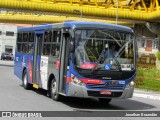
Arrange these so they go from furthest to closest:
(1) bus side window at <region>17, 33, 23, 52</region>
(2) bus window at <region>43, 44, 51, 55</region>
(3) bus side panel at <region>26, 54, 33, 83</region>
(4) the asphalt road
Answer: (1) bus side window at <region>17, 33, 23, 52</region> → (3) bus side panel at <region>26, 54, 33, 83</region> → (2) bus window at <region>43, 44, 51, 55</region> → (4) the asphalt road

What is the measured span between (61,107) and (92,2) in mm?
40482

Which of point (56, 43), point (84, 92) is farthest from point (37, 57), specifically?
point (84, 92)

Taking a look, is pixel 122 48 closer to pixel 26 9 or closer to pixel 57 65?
pixel 57 65

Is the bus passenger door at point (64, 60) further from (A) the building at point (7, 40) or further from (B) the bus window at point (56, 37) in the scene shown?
(A) the building at point (7, 40)

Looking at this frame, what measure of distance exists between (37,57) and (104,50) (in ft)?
15.9

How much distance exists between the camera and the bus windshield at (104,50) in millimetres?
13812

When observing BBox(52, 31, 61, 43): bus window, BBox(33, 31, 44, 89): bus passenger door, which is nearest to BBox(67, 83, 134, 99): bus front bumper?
BBox(52, 31, 61, 43): bus window

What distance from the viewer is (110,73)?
45.4 feet

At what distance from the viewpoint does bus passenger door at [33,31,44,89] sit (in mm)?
17844

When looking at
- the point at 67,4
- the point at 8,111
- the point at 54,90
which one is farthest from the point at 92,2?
the point at 8,111

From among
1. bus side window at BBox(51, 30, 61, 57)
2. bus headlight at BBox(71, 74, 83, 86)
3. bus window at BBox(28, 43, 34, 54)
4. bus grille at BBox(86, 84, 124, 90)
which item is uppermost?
bus side window at BBox(51, 30, 61, 57)

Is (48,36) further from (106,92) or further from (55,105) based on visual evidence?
(106,92)

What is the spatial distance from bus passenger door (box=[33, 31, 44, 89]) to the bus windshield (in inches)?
156

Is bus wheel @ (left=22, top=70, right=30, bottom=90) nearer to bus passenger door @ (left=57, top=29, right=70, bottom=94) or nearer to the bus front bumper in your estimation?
bus passenger door @ (left=57, top=29, right=70, bottom=94)
